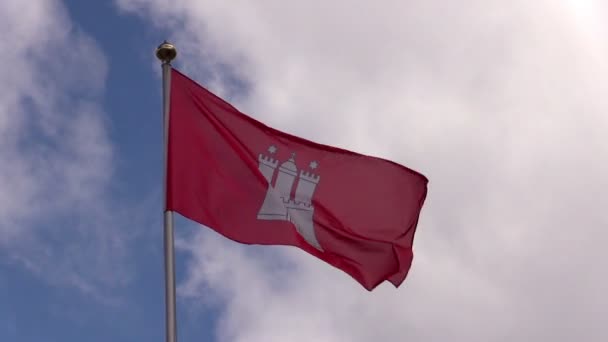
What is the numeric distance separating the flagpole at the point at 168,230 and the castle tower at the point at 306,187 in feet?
10.9

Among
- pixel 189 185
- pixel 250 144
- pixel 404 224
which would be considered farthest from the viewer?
pixel 404 224

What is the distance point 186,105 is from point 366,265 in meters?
5.38

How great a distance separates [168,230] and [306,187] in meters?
4.20

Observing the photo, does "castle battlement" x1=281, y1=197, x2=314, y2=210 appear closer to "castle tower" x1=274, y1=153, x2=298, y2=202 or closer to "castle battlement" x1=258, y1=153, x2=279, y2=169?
"castle tower" x1=274, y1=153, x2=298, y2=202

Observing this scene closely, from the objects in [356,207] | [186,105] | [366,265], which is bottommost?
[366,265]

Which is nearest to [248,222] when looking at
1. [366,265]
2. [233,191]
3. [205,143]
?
[233,191]

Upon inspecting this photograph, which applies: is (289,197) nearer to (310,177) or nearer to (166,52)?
(310,177)

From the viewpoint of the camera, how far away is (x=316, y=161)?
66.5 ft

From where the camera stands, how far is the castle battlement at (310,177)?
19.9 metres

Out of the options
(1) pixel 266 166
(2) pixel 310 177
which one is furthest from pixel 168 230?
(2) pixel 310 177

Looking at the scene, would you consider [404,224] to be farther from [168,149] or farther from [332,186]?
[168,149]

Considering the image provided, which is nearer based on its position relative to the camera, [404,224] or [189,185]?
[189,185]

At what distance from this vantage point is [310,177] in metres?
20.0

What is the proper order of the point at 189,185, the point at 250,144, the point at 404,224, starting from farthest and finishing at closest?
1. the point at 404,224
2. the point at 250,144
3. the point at 189,185
